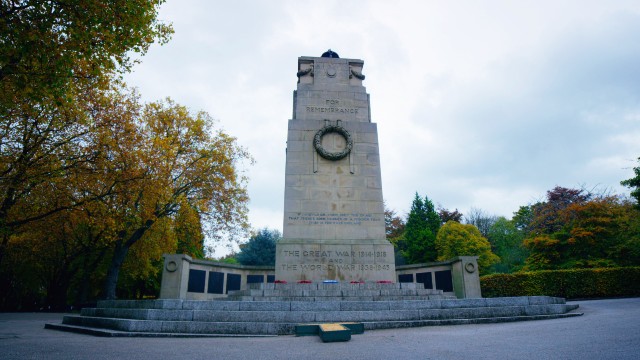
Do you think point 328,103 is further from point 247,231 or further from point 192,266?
point 247,231

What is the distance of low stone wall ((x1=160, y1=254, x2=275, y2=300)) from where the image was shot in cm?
1639

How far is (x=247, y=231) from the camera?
24.6 metres

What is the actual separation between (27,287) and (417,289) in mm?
32968

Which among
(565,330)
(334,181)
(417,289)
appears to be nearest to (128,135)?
(334,181)

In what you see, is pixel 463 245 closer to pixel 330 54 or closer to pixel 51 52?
pixel 330 54

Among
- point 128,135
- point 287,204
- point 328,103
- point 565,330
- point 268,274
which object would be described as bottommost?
point 565,330

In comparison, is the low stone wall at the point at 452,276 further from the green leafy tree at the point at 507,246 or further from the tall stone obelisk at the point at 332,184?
the green leafy tree at the point at 507,246

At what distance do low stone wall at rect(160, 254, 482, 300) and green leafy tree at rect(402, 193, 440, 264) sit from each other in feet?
76.6

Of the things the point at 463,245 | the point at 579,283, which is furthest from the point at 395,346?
the point at 463,245

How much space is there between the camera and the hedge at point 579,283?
18766 mm

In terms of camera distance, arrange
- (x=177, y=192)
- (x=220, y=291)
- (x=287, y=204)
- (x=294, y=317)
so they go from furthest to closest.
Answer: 1. (x=177, y=192)
2. (x=220, y=291)
3. (x=287, y=204)
4. (x=294, y=317)

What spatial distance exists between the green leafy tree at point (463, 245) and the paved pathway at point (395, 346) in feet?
108

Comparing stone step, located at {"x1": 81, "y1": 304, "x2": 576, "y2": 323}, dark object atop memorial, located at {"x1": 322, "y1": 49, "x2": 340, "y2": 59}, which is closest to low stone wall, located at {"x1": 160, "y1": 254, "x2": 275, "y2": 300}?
stone step, located at {"x1": 81, "y1": 304, "x2": 576, "y2": 323}

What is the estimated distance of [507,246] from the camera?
4912 centimetres
